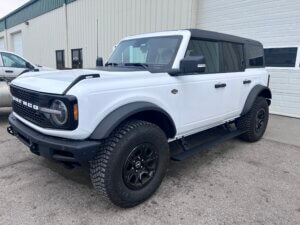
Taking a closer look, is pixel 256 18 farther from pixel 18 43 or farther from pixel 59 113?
pixel 18 43

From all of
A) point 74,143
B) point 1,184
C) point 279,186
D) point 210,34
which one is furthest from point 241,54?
point 1,184

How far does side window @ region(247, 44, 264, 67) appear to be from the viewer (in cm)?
444

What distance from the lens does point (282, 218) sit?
7.79 feet

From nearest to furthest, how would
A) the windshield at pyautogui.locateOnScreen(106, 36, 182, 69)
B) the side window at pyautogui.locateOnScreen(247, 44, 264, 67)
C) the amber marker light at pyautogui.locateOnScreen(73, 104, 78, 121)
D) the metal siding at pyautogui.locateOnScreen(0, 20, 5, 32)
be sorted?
the amber marker light at pyautogui.locateOnScreen(73, 104, 78, 121) < the windshield at pyautogui.locateOnScreen(106, 36, 182, 69) < the side window at pyautogui.locateOnScreen(247, 44, 264, 67) < the metal siding at pyautogui.locateOnScreen(0, 20, 5, 32)

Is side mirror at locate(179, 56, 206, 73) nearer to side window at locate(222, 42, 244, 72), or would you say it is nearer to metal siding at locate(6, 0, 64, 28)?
side window at locate(222, 42, 244, 72)

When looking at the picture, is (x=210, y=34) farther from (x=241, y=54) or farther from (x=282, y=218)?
(x=282, y=218)

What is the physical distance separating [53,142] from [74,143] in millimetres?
220

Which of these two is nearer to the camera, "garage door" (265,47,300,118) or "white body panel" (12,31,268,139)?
"white body panel" (12,31,268,139)

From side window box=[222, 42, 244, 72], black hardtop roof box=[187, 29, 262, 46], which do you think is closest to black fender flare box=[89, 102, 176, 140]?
black hardtop roof box=[187, 29, 262, 46]

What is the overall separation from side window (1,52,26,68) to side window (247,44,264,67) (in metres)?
5.99

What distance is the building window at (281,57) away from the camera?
6.70m

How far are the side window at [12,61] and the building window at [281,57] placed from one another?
282 inches

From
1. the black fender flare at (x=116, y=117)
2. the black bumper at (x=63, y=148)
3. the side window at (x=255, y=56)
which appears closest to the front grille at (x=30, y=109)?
the black bumper at (x=63, y=148)

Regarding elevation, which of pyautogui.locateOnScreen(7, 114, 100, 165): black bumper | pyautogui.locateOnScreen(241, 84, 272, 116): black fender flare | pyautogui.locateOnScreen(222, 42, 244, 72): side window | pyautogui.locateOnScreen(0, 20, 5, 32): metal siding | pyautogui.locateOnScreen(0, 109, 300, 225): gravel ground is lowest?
pyautogui.locateOnScreen(0, 109, 300, 225): gravel ground
